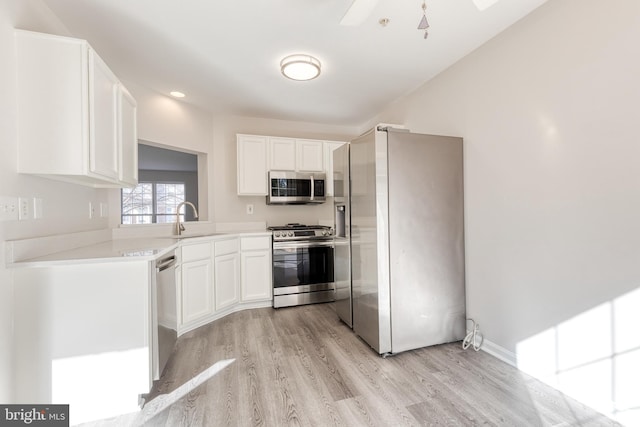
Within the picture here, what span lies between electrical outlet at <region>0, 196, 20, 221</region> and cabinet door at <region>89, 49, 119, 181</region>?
37 centimetres

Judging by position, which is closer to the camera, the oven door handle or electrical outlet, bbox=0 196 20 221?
electrical outlet, bbox=0 196 20 221

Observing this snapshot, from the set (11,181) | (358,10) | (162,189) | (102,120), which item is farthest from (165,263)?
(162,189)

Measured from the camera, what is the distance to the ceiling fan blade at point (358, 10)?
1.41 meters

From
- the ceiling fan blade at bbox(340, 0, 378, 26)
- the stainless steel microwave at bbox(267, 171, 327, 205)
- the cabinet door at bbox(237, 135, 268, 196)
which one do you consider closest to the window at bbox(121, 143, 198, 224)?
the cabinet door at bbox(237, 135, 268, 196)

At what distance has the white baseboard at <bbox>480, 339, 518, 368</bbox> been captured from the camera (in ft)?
6.77

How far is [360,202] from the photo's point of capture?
2.49 metres

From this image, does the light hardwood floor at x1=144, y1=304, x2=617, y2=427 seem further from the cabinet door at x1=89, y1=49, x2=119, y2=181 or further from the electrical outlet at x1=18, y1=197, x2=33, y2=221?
the cabinet door at x1=89, y1=49, x2=119, y2=181

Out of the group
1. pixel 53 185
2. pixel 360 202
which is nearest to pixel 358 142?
pixel 360 202

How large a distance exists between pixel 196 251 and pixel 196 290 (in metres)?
0.39

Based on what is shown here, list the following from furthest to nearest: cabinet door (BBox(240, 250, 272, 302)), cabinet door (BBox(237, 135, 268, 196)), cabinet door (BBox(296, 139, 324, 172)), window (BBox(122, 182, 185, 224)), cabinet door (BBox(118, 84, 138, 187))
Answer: window (BBox(122, 182, 185, 224)) < cabinet door (BBox(296, 139, 324, 172)) < cabinet door (BBox(237, 135, 268, 196)) < cabinet door (BBox(240, 250, 272, 302)) < cabinet door (BBox(118, 84, 138, 187))

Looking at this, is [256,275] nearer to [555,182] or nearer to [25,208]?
[25,208]

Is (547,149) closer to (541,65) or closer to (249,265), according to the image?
(541,65)

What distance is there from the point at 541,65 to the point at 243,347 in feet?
10.1

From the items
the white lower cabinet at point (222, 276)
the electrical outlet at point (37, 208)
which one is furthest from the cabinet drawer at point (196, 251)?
the electrical outlet at point (37, 208)
